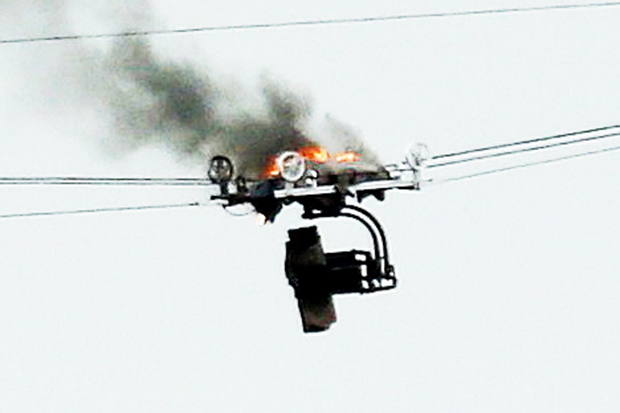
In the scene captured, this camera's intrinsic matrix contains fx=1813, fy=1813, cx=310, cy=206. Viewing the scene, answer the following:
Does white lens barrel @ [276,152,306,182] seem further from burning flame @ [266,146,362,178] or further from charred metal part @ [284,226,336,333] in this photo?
charred metal part @ [284,226,336,333]

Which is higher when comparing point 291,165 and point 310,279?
point 291,165

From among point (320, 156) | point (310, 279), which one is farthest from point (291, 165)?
point (310, 279)

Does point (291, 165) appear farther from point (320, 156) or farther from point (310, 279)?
point (310, 279)

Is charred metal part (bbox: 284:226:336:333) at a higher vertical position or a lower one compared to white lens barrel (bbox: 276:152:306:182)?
lower

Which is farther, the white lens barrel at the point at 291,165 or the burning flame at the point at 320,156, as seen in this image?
the burning flame at the point at 320,156

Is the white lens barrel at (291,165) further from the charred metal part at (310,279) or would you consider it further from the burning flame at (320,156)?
the charred metal part at (310,279)

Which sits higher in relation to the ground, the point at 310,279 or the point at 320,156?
the point at 320,156

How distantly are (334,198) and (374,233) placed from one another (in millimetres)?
636

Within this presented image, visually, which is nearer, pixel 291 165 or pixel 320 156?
pixel 291 165

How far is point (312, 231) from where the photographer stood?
66.9ft

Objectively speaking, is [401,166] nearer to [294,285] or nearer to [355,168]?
[355,168]

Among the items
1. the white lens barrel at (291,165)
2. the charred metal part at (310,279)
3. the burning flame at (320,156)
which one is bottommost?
the charred metal part at (310,279)

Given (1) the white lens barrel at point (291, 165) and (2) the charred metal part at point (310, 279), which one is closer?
(1) the white lens barrel at point (291, 165)

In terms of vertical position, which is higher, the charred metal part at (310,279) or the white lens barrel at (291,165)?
the white lens barrel at (291,165)
